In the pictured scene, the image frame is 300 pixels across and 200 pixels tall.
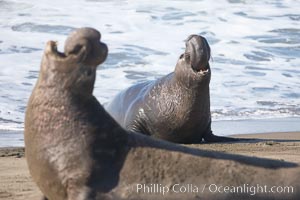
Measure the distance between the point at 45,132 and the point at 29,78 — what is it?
11.1 metres

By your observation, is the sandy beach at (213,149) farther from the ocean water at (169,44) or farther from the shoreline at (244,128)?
the ocean water at (169,44)

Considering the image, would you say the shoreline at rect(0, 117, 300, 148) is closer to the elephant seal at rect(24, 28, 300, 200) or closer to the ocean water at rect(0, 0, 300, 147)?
the ocean water at rect(0, 0, 300, 147)

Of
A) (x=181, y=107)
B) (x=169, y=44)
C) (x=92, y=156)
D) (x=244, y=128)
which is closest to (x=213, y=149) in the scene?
(x=181, y=107)

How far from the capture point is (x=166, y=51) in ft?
64.6

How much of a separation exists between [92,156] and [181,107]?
5243 mm

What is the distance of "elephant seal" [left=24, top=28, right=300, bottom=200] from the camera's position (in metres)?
4.32

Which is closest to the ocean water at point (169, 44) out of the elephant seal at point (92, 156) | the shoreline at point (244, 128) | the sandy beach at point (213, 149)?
the shoreline at point (244, 128)

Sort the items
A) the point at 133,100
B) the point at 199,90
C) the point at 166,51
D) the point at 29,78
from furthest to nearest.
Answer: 1. the point at 166,51
2. the point at 29,78
3. the point at 133,100
4. the point at 199,90

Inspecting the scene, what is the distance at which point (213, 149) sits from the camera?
8312mm

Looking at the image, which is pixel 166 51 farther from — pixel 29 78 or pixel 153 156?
pixel 153 156

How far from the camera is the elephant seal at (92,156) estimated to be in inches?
170

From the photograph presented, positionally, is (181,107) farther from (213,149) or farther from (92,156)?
(92,156)

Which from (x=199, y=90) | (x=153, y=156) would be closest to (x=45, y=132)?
(x=153, y=156)

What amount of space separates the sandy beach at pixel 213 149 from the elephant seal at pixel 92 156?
121cm
